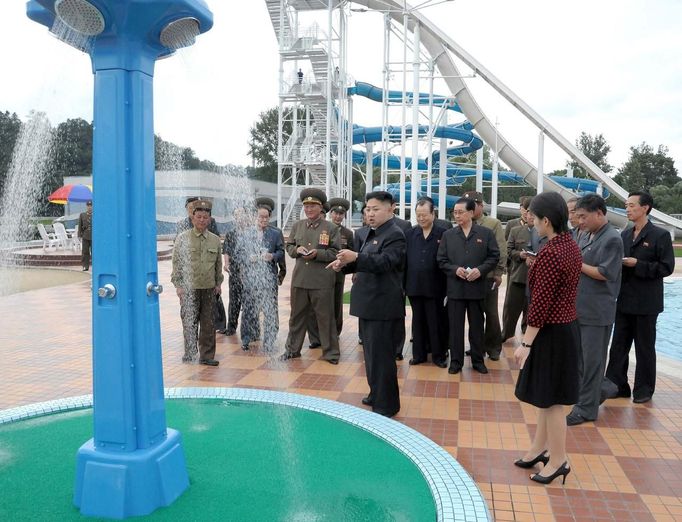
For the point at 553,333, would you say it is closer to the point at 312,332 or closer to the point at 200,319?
the point at 200,319

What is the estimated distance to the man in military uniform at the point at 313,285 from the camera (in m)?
5.98

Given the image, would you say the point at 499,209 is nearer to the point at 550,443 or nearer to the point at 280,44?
the point at 280,44

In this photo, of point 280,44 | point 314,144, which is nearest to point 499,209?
point 314,144

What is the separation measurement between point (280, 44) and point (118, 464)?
19.2 meters

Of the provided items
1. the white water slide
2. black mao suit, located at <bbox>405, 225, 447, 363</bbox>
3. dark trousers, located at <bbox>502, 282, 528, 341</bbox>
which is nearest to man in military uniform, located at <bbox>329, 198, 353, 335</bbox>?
black mao suit, located at <bbox>405, 225, 447, 363</bbox>

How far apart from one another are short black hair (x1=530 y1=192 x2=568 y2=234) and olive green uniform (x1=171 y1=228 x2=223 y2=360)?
362 centimetres

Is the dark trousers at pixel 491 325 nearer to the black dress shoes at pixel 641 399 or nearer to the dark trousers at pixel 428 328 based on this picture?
the dark trousers at pixel 428 328

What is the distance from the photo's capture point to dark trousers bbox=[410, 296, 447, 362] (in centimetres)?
595

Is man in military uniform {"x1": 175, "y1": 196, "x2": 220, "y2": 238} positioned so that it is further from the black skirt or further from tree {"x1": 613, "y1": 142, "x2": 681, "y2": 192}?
tree {"x1": 613, "y1": 142, "x2": 681, "y2": 192}

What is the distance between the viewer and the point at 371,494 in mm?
3025

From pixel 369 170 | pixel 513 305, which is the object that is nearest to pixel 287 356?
pixel 513 305

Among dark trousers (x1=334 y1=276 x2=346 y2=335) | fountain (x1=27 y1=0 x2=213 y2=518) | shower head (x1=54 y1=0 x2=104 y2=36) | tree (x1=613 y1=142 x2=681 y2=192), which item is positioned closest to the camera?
shower head (x1=54 y1=0 x2=104 y2=36)

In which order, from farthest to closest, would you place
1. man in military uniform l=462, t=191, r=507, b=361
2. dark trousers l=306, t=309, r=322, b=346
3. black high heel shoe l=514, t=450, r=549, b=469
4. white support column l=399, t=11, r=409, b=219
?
white support column l=399, t=11, r=409, b=219
dark trousers l=306, t=309, r=322, b=346
man in military uniform l=462, t=191, r=507, b=361
black high heel shoe l=514, t=450, r=549, b=469

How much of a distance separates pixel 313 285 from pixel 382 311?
183 centimetres
